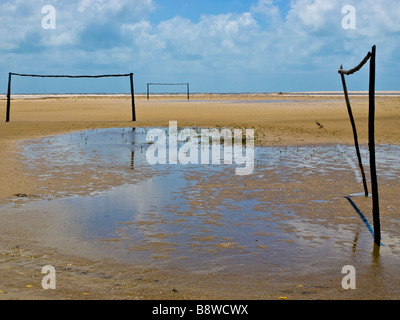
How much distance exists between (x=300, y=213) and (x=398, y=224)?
1.64 meters

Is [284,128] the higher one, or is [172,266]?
[284,128]

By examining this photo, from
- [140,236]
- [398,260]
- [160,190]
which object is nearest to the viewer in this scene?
[398,260]

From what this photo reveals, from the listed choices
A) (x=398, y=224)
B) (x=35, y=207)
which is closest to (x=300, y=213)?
(x=398, y=224)

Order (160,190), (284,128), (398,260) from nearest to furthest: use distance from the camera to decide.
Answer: (398,260), (160,190), (284,128)

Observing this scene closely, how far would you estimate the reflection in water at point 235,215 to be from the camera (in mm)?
6461

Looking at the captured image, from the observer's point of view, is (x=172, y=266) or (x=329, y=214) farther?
(x=329, y=214)

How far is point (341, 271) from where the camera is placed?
19.2ft

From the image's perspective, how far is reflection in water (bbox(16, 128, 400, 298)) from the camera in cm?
Result: 646

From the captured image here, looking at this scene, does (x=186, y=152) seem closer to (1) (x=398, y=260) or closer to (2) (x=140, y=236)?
(2) (x=140, y=236)

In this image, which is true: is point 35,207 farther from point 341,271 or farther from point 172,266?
point 341,271

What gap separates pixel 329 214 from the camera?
858 cm

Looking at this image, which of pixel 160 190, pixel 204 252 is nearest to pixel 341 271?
pixel 204 252

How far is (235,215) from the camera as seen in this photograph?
8547 millimetres

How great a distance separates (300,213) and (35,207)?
4.92m
